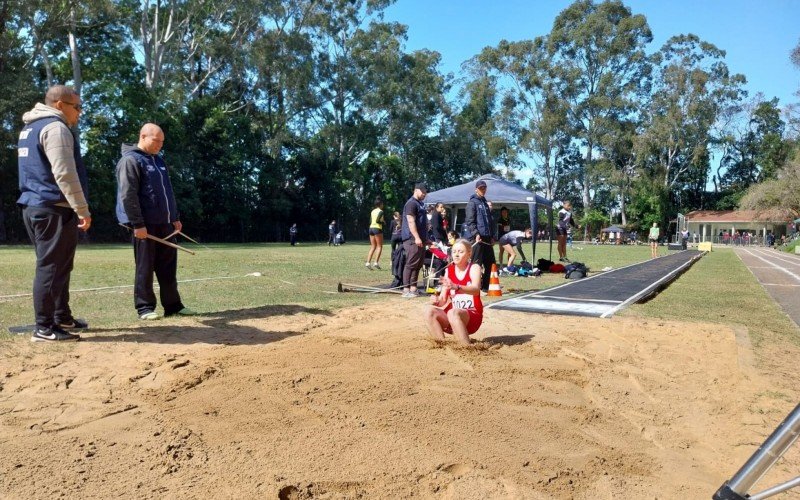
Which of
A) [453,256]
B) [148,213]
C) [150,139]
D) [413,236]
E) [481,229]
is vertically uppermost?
[150,139]

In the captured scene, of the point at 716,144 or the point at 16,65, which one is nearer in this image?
the point at 16,65

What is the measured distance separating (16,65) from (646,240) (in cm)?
5505

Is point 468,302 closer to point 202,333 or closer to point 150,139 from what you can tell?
point 202,333

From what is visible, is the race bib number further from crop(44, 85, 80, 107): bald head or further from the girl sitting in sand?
crop(44, 85, 80, 107): bald head

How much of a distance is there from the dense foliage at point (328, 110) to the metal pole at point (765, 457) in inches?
1249

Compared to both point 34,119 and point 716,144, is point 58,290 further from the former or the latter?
point 716,144

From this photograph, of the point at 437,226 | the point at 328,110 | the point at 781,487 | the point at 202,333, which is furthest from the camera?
the point at 328,110

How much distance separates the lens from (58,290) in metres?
4.75

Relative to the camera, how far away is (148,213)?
5867mm

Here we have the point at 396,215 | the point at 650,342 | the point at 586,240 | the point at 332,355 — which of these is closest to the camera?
the point at 332,355

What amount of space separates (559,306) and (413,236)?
8.25ft

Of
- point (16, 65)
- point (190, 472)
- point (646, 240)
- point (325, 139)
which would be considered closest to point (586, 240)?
point (646, 240)

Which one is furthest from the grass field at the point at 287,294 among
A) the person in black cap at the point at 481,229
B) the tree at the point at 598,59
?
the tree at the point at 598,59

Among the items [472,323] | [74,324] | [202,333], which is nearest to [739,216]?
[472,323]
